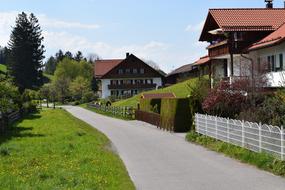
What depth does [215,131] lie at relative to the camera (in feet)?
82.0

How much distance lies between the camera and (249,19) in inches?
1647

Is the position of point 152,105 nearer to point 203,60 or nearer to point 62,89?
point 203,60

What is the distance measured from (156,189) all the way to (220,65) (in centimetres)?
3576

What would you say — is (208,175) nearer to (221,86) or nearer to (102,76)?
(221,86)

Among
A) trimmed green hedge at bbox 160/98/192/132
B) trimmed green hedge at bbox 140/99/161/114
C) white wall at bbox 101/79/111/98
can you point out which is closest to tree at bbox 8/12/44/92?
white wall at bbox 101/79/111/98

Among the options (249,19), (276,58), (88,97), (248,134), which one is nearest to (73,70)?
(88,97)

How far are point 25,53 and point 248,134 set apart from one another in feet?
268

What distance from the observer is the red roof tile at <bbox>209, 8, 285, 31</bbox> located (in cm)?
3997

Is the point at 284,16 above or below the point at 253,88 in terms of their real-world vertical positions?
above

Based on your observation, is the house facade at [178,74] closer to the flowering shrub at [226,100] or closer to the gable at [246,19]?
the gable at [246,19]

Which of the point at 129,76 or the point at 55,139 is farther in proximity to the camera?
the point at 129,76

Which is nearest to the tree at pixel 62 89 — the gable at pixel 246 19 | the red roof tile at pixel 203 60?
the red roof tile at pixel 203 60

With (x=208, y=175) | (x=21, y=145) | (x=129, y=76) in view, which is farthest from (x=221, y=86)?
(x=129, y=76)

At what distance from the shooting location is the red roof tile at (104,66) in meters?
127
